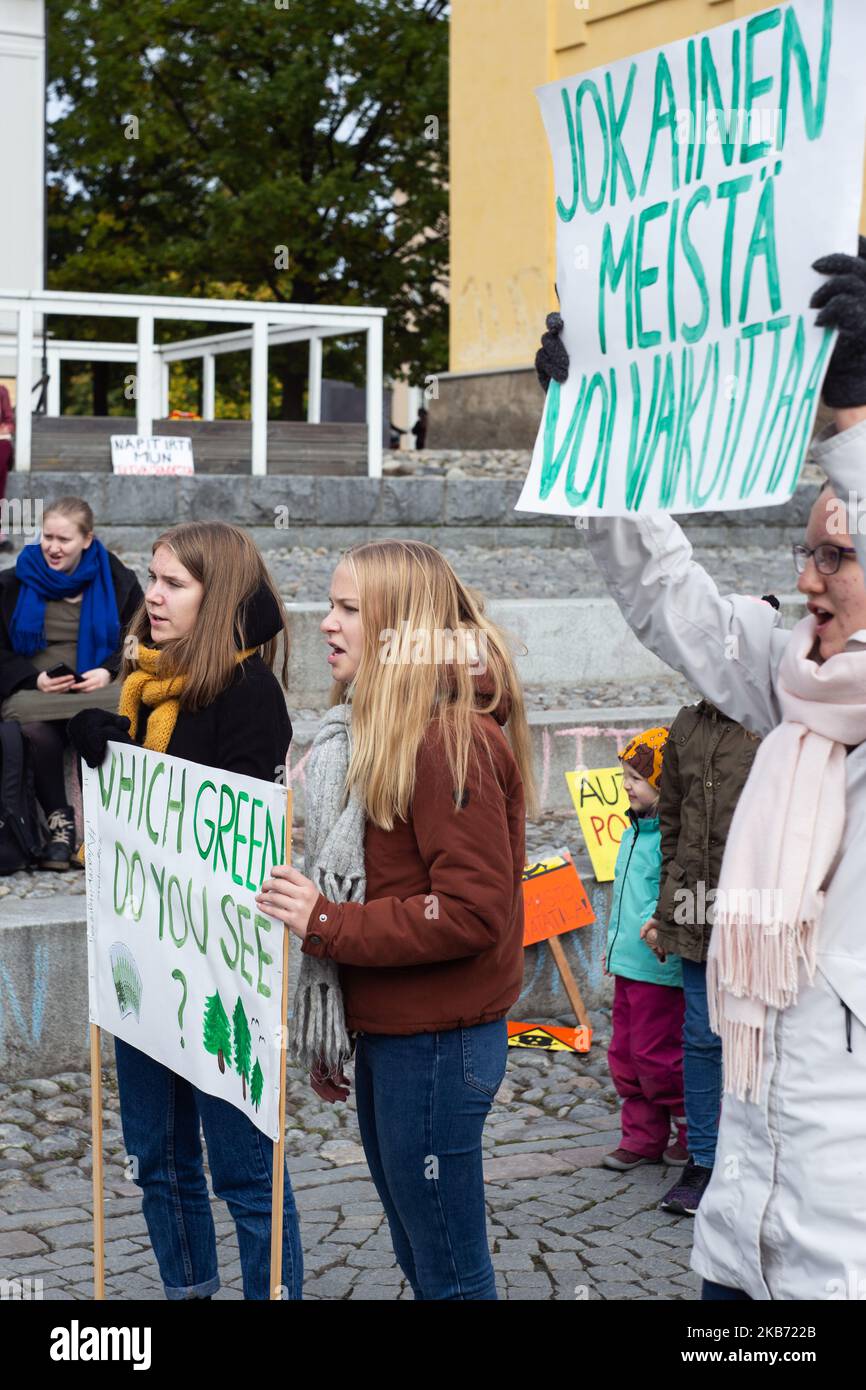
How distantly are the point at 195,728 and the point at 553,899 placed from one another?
313cm

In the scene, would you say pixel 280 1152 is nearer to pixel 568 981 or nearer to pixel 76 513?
pixel 568 981

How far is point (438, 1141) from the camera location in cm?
301

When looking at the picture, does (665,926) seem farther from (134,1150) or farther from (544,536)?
(544,536)

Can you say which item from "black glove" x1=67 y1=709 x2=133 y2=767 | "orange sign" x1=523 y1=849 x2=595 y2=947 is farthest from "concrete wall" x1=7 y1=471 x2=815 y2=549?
"black glove" x1=67 y1=709 x2=133 y2=767

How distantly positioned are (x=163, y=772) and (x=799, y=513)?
1189 centimetres

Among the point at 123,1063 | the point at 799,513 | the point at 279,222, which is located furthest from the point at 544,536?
the point at 279,222

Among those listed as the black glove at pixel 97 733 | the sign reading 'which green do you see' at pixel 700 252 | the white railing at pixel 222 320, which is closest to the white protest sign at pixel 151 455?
the white railing at pixel 222 320

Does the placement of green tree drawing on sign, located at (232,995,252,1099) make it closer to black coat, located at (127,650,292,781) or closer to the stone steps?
black coat, located at (127,650,292,781)

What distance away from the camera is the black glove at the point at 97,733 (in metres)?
3.73

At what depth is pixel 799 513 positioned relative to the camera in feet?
48.2

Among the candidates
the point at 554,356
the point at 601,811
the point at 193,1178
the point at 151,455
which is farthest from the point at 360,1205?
the point at 151,455

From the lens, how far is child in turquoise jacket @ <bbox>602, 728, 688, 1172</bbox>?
16.6 feet

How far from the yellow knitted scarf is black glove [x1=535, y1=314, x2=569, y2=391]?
121 centimetres

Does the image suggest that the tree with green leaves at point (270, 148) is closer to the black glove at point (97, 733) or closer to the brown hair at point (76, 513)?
the brown hair at point (76, 513)
